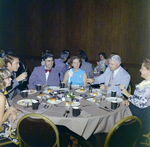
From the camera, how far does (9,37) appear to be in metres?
10.4

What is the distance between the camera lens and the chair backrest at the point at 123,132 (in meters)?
1.75

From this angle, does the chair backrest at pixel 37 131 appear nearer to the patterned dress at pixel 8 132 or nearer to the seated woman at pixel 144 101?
the patterned dress at pixel 8 132

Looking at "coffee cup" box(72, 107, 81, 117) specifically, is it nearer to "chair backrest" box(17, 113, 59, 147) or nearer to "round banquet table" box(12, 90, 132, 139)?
"round banquet table" box(12, 90, 132, 139)

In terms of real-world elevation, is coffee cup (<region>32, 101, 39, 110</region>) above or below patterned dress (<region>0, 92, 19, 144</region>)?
above

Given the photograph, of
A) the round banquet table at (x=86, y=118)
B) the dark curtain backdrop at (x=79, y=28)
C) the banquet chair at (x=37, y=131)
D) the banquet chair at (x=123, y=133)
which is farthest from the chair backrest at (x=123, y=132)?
the dark curtain backdrop at (x=79, y=28)

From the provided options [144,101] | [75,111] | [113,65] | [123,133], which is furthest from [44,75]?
[123,133]

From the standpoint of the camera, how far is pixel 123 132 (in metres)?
1.78

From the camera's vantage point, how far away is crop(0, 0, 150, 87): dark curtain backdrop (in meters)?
6.32

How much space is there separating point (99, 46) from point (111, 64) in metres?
4.18

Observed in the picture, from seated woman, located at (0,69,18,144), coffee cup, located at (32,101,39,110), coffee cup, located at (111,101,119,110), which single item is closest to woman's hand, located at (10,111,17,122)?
seated woman, located at (0,69,18,144)

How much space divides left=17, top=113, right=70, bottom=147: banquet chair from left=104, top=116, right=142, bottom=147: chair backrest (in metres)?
0.58

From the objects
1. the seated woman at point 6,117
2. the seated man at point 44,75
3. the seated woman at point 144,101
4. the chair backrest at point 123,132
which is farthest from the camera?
the seated man at point 44,75

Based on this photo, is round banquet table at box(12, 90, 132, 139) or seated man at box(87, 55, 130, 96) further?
seated man at box(87, 55, 130, 96)

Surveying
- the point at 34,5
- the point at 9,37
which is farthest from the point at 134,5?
the point at 9,37
